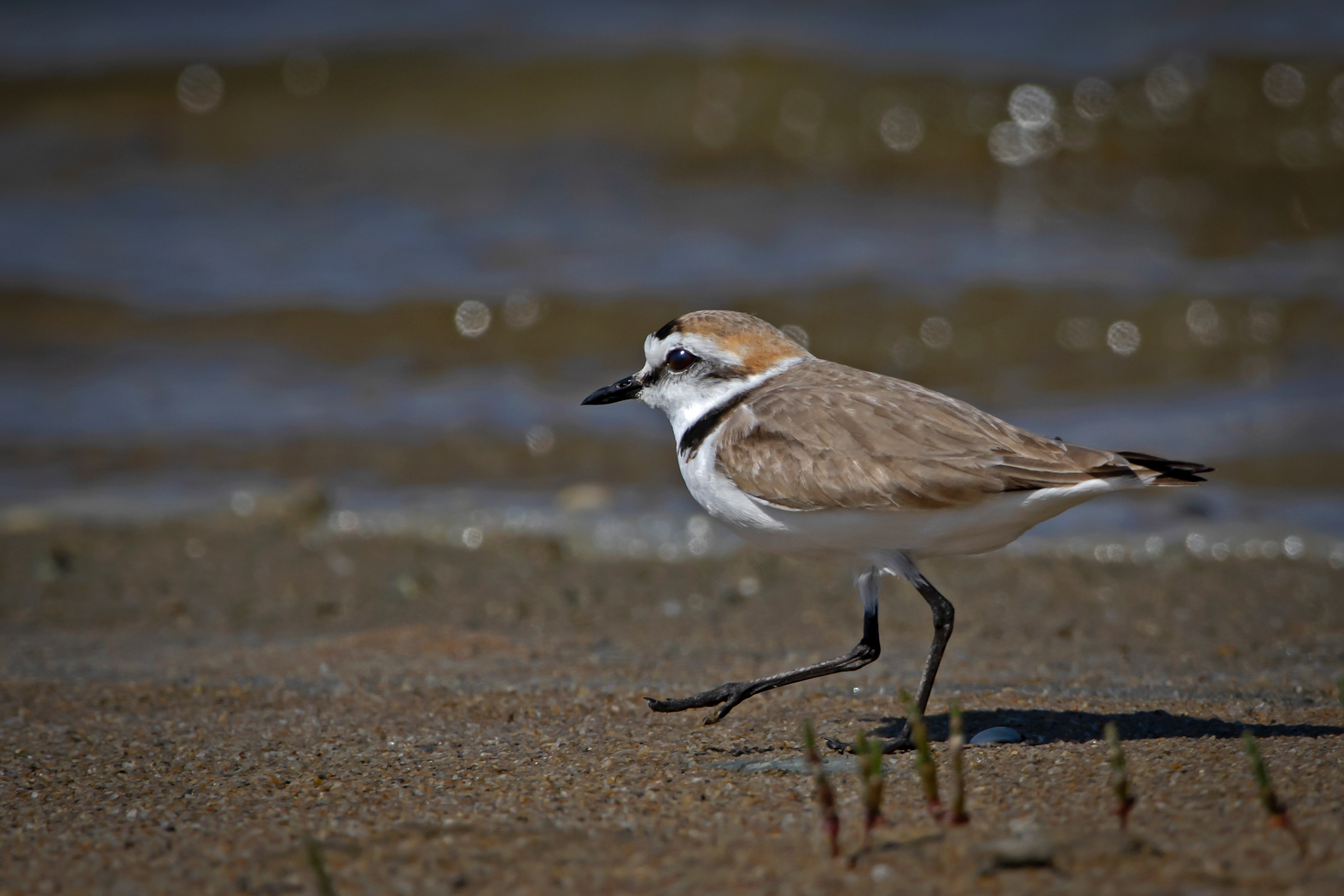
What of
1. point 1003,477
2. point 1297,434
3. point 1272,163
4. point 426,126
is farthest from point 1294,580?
point 426,126

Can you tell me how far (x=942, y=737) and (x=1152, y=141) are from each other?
1131 centimetres

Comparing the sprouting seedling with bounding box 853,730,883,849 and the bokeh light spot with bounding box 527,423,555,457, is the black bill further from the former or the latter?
the bokeh light spot with bounding box 527,423,555,457

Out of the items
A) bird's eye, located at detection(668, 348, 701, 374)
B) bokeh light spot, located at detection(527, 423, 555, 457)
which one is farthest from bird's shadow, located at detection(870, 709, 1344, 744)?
bokeh light spot, located at detection(527, 423, 555, 457)

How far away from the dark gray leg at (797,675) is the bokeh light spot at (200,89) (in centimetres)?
1365

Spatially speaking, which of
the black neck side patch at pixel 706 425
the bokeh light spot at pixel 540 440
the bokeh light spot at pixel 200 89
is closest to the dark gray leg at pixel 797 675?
the black neck side patch at pixel 706 425

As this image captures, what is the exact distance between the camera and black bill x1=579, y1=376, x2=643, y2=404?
15.5 ft

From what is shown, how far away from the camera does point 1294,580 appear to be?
240 inches

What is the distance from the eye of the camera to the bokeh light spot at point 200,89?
15.7 meters

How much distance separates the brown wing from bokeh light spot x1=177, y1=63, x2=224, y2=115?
44.3 feet

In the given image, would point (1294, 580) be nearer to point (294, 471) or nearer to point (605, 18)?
point (294, 471)

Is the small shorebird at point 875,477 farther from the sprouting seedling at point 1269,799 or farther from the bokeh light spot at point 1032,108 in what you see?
the bokeh light spot at point 1032,108

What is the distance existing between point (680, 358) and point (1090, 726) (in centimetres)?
182

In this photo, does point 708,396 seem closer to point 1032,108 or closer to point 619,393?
point 619,393

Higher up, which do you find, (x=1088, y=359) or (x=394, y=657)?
(x=1088, y=359)
